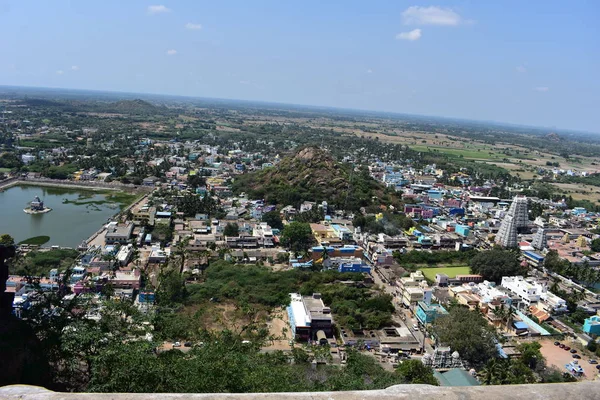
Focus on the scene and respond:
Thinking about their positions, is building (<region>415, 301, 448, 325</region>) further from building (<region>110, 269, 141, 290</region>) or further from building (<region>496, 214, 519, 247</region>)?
building (<region>496, 214, 519, 247</region>)

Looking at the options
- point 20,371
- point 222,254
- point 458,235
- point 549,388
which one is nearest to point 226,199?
point 222,254

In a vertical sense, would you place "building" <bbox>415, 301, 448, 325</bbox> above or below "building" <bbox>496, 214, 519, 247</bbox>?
below

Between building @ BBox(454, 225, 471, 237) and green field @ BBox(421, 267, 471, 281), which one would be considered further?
building @ BBox(454, 225, 471, 237)

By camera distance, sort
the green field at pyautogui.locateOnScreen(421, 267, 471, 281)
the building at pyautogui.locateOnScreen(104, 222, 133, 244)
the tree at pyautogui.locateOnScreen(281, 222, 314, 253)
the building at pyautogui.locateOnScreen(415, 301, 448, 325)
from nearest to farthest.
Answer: the building at pyautogui.locateOnScreen(415, 301, 448, 325)
the green field at pyautogui.locateOnScreen(421, 267, 471, 281)
the building at pyautogui.locateOnScreen(104, 222, 133, 244)
the tree at pyautogui.locateOnScreen(281, 222, 314, 253)

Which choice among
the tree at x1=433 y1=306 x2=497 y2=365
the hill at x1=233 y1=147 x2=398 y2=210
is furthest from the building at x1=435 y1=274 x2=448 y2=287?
the hill at x1=233 y1=147 x2=398 y2=210

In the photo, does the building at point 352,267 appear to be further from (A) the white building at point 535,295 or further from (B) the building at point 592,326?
(B) the building at point 592,326

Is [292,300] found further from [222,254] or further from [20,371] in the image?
[20,371]

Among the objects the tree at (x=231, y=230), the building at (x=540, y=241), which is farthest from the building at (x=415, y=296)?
the building at (x=540, y=241)
